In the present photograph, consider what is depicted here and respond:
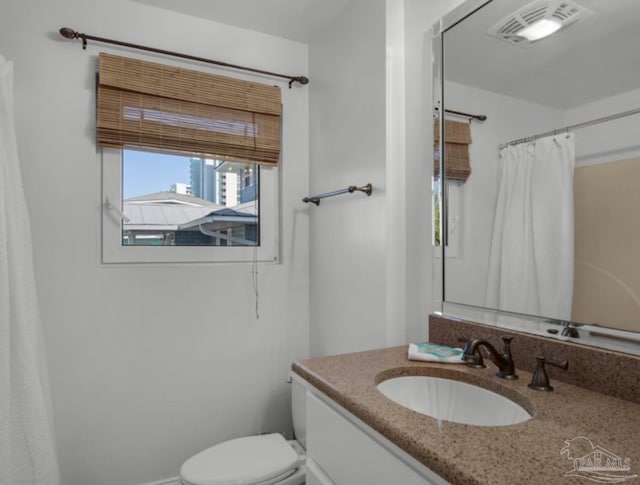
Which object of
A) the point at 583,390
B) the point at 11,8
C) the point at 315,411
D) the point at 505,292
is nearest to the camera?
the point at 583,390

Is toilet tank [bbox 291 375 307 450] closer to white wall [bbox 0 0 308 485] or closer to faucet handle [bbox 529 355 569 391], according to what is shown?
white wall [bbox 0 0 308 485]

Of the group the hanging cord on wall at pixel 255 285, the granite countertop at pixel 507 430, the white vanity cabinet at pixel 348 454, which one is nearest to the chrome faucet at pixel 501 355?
the granite countertop at pixel 507 430

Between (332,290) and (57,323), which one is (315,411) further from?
(57,323)

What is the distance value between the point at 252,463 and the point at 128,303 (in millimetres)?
894

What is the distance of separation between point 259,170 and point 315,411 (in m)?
1.38

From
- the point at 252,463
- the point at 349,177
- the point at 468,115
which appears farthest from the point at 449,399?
the point at 349,177

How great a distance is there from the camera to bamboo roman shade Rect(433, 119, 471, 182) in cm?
138

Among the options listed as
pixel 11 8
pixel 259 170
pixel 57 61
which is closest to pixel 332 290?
pixel 259 170

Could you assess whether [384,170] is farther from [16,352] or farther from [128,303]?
[16,352]

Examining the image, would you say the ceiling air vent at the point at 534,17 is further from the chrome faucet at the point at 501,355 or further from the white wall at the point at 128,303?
the white wall at the point at 128,303

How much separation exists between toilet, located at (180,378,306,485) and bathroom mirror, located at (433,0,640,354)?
2.67 ft

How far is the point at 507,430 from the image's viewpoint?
0.76 m

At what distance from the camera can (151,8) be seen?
6.14 feet

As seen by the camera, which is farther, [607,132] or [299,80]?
[299,80]
